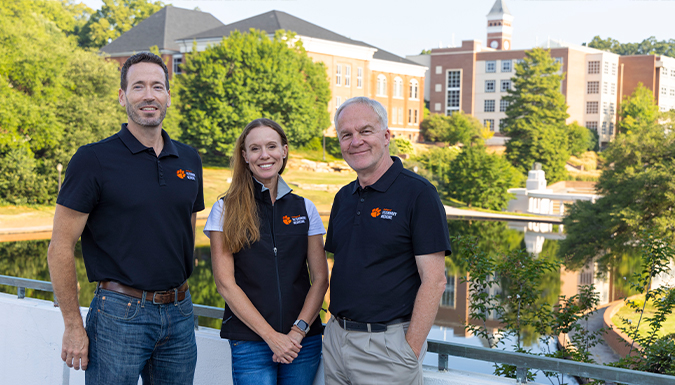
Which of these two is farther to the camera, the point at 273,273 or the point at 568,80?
the point at 568,80

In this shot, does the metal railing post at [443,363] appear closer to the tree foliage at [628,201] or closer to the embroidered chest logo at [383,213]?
the embroidered chest logo at [383,213]

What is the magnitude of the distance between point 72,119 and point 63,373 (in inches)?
1211

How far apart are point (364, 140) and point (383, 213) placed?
362mm

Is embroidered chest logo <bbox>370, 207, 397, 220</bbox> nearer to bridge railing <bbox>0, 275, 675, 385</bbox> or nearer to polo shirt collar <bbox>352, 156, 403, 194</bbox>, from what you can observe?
polo shirt collar <bbox>352, 156, 403, 194</bbox>

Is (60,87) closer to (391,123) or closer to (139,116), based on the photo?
(139,116)

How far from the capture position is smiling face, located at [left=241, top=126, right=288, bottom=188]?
2910 millimetres

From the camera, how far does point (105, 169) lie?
267 cm

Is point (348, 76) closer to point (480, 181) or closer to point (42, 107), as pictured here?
point (480, 181)

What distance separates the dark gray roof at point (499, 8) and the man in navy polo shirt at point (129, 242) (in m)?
87.2

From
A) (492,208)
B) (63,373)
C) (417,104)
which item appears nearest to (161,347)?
(63,373)

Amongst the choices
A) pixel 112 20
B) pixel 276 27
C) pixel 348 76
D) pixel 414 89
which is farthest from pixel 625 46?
pixel 112 20

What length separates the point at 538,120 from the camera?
5484 centimetres

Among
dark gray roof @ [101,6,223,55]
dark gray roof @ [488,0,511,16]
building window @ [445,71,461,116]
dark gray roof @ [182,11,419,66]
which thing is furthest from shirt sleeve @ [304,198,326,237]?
dark gray roof @ [488,0,511,16]

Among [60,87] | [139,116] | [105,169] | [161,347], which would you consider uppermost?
[60,87]
